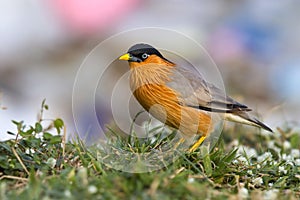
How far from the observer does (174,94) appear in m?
5.44

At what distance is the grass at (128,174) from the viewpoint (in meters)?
A: 3.66

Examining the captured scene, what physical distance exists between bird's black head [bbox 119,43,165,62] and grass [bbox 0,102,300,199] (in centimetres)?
67

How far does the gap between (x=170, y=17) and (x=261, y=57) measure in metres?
1.77

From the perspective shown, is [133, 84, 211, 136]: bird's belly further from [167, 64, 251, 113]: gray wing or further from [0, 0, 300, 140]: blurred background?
[0, 0, 300, 140]: blurred background

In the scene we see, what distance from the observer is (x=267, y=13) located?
11953 millimetres

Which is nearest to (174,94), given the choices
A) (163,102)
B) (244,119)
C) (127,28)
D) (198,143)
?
(163,102)

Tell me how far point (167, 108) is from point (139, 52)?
0.53 m

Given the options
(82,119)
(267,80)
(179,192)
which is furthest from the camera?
(267,80)

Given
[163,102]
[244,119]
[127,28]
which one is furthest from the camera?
[127,28]

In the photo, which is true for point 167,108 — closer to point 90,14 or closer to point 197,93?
point 197,93

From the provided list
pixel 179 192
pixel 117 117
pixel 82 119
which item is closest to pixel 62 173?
pixel 179 192

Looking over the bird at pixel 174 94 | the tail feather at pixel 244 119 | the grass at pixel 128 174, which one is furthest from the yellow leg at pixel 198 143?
the tail feather at pixel 244 119

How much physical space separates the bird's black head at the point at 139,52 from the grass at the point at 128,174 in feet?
2.20

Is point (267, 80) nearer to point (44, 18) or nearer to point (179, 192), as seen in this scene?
point (44, 18)
